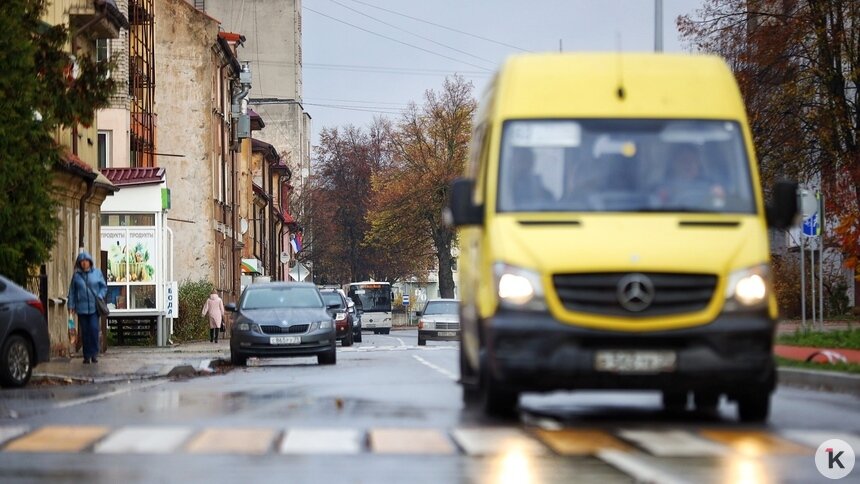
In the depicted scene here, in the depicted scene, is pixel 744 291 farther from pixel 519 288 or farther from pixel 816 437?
pixel 519 288

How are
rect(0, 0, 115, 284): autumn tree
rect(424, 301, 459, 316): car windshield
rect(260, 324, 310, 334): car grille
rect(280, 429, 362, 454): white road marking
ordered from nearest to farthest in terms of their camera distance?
rect(280, 429, 362, 454): white road marking, rect(0, 0, 115, 284): autumn tree, rect(260, 324, 310, 334): car grille, rect(424, 301, 459, 316): car windshield

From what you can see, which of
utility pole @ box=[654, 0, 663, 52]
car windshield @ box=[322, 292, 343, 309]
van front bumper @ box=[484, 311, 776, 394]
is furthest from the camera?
car windshield @ box=[322, 292, 343, 309]

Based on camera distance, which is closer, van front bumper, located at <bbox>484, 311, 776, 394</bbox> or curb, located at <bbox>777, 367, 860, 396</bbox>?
van front bumper, located at <bbox>484, 311, 776, 394</bbox>

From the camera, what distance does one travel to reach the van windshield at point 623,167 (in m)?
13.2

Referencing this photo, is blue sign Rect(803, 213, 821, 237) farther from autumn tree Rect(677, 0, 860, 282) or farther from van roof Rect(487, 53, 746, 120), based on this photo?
van roof Rect(487, 53, 746, 120)

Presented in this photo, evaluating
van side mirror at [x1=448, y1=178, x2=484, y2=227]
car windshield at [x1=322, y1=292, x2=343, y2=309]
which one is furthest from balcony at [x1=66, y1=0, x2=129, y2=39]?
van side mirror at [x1=448, y1=178, x2=484, y2=227]

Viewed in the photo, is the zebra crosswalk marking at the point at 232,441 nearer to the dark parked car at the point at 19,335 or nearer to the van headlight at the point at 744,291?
the van headlight at the point at 744,291

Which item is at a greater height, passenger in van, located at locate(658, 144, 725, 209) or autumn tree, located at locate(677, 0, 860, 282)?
autumn tree, located at locate(677, 0, 860, 282)

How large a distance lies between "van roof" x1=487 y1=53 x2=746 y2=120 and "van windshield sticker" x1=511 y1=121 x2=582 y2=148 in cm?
7

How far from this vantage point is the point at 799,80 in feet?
148

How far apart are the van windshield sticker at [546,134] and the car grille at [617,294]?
142cm

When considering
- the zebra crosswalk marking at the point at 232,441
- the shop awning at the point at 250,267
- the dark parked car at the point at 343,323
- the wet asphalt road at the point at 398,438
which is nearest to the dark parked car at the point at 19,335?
the wet asphalt road at the point at 398,438

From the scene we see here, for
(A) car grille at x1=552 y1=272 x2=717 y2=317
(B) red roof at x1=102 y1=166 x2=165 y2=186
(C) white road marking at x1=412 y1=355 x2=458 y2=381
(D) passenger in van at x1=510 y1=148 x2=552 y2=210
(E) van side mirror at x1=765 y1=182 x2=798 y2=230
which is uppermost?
(B) red roof at x1=102 y1=166 x2=165 y2=186

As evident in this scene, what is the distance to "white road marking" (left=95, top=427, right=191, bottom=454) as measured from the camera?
11.0 meters
